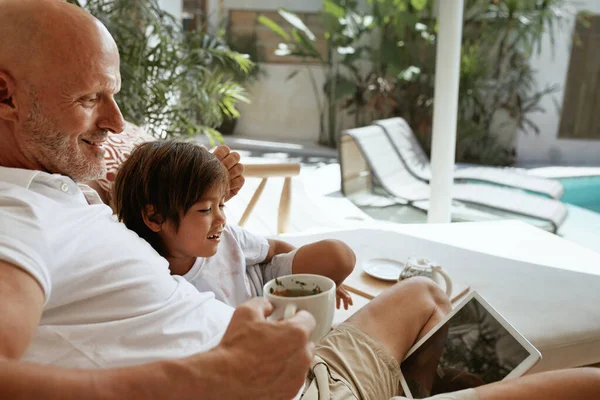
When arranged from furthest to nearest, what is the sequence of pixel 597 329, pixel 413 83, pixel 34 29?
pixel 413 83 < pixel 597 329 < pixel 34 29

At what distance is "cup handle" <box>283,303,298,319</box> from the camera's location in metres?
0.83

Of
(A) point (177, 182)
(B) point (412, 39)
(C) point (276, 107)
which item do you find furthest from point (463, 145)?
(A) point (177, 182)

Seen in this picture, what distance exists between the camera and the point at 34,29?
95 centimetres

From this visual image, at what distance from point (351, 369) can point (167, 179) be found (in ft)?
1.93

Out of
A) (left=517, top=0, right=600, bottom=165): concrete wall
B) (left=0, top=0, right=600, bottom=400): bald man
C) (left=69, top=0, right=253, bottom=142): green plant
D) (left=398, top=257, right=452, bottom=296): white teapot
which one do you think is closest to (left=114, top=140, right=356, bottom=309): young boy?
(left=0, top=0, right=600, bottom=400): bald man

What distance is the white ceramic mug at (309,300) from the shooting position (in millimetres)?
882

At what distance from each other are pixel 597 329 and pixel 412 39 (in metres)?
6.76

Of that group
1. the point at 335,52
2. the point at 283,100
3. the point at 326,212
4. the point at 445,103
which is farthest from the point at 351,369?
the point at 283,100

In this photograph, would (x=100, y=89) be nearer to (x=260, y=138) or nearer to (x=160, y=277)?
(x=160, y=277)

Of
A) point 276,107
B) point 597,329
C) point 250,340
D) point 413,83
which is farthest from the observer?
point 276,107

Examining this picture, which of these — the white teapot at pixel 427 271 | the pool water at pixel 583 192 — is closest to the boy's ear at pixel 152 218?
the white teapot at pixel 427 271

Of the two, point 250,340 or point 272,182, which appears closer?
point 250,340

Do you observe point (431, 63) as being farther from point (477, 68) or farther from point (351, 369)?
point (351, 369)

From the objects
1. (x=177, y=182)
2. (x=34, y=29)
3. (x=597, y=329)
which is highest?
(x=34, y=29)
